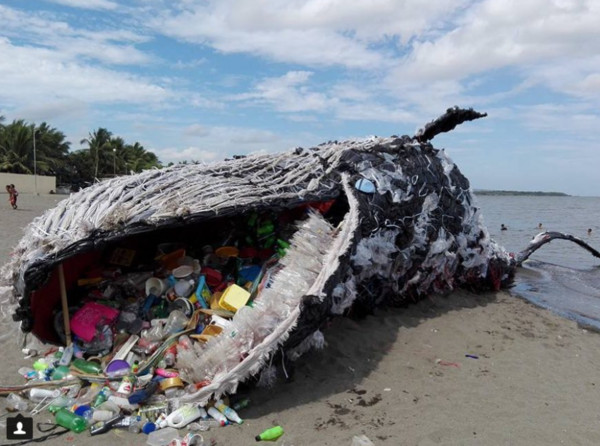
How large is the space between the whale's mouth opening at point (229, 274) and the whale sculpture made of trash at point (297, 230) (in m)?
0.02

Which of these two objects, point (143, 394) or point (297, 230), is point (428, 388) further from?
point (143, 394)

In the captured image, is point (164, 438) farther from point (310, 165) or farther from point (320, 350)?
point (310, 165)

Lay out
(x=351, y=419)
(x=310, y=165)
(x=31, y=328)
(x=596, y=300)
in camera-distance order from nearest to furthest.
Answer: (x=351, y=419) → (x=31, y=328) → (x=310, y=165) → (x=596, y=300)

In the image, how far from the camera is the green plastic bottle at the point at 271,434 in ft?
12.1

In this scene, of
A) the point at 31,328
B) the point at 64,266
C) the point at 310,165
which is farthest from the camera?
the point at 310,165

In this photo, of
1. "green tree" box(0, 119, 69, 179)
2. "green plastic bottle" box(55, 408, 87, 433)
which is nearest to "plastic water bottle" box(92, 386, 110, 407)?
"green plastic bottle" box(55, 408, 87, 433)

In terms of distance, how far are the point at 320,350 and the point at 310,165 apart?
6.97ft

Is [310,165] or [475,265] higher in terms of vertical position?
[310,165]

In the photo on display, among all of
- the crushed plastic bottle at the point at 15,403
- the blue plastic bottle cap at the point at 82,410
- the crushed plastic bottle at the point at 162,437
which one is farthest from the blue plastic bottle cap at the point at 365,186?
the crushed plastic bottle at the point at 15,403

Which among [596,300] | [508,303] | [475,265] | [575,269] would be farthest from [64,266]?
[575,269]

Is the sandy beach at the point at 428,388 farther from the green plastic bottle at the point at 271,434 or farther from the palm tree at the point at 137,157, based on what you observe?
the palm tree at the point at 137,157

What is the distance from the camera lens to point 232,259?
18.6 feet

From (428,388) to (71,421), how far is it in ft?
9.62

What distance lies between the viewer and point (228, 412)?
3.94 meters
